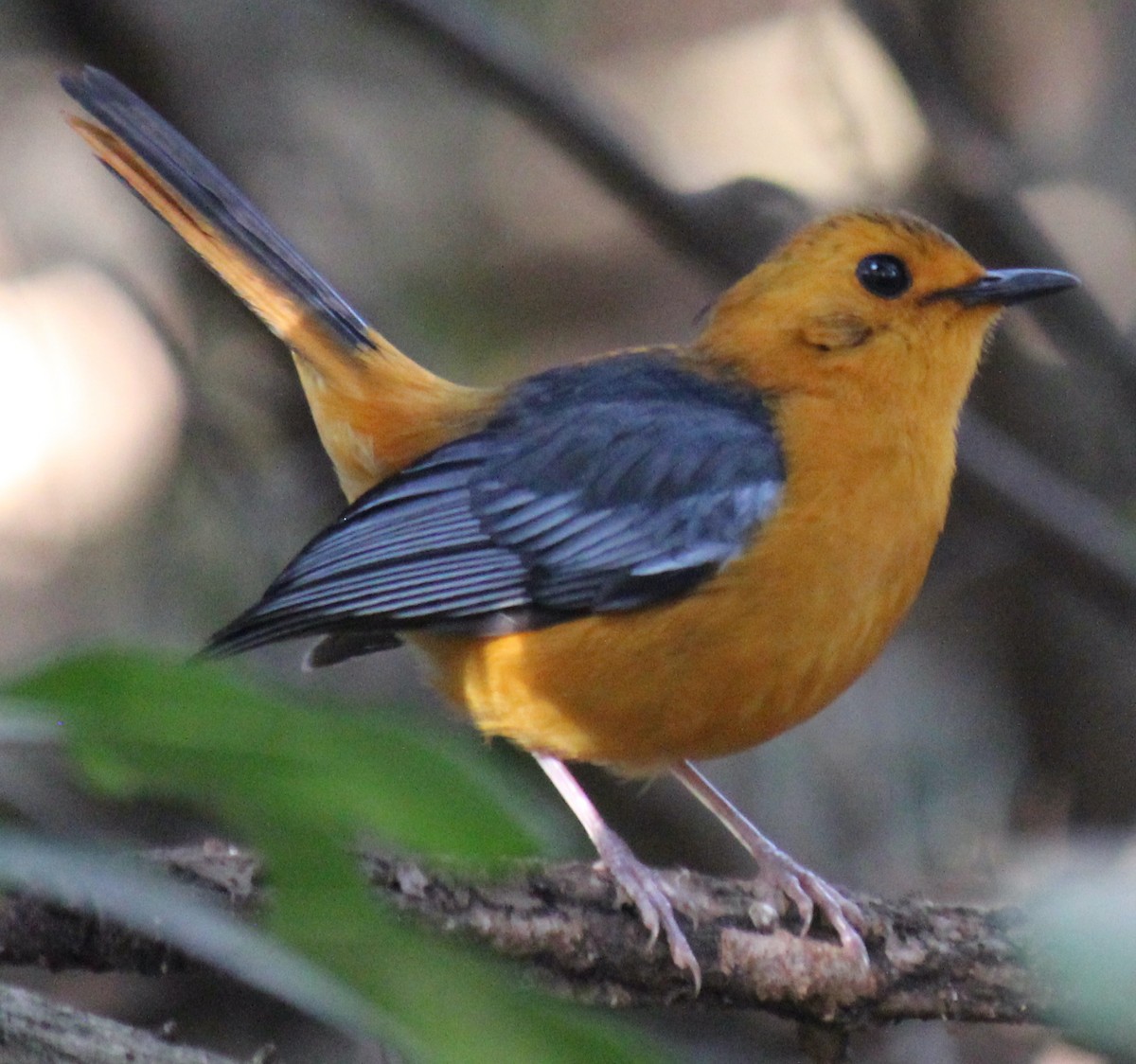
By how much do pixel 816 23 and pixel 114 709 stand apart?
300 inches

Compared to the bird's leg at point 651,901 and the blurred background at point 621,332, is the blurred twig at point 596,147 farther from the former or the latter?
the bird's leg at point 651,901

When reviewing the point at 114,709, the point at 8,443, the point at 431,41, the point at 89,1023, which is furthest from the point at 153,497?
the point at 114,709

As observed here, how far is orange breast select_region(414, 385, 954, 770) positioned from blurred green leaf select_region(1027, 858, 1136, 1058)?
243 centimetres

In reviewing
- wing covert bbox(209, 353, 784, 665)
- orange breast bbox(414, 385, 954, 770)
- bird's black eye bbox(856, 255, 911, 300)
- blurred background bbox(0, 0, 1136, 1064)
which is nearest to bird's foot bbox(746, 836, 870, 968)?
orange breast bbox(414, 385, 954, 770)

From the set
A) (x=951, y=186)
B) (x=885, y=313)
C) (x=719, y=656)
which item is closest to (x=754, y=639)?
(x=719, y=656)

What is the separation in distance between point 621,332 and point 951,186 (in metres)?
2.21


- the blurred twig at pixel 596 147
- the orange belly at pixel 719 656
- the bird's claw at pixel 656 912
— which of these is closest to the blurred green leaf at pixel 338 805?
the bird's claw at pixel 656 912

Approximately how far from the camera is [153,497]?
7602 millimetres

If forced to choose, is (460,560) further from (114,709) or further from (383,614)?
(114,709)

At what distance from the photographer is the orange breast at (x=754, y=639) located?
434 centimetres

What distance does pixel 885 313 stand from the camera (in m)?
4.90

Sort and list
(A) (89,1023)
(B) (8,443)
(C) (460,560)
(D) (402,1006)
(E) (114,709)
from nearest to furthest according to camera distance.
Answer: (D) (402,1006)
(E) (114,709)
(A) (89,1023)
(C) (460,560)
(B) (8,443)

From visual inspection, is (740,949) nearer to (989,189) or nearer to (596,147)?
(596,147)

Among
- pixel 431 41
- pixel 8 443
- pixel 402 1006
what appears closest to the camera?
pixel 402 1006
